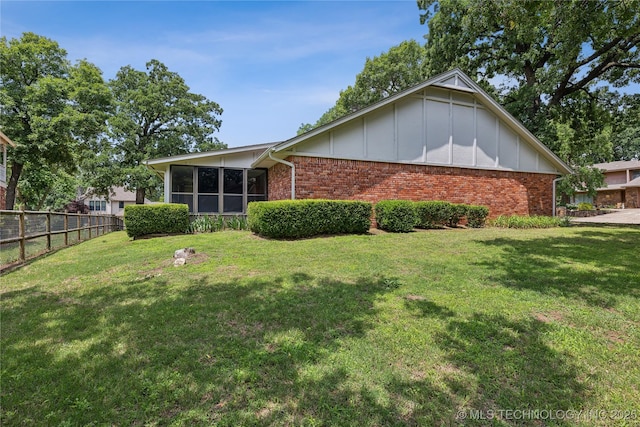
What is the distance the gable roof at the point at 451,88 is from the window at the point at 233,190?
1404 millimetres

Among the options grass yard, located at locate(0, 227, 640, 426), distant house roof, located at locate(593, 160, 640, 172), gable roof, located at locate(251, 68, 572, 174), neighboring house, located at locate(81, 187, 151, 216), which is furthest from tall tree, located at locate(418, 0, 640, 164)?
neighboring house, located at locate(81, 187, 151, 216)

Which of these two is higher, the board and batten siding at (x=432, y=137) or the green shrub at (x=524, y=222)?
the board and batten siding at (x=432, y=137)

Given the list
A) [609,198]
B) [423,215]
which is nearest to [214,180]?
[423,215]

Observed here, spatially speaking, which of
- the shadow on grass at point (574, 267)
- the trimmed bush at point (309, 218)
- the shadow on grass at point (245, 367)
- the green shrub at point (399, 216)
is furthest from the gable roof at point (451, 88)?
the shadow on grass at point (245, 367)

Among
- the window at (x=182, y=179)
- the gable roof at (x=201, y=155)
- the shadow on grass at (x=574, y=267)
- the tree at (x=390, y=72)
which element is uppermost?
the tree at (x=390, y=72)

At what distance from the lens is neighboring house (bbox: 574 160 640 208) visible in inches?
1188

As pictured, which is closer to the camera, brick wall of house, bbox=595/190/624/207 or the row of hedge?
the row of hedge

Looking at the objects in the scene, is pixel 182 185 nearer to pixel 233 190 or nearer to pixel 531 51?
pixel 233 190

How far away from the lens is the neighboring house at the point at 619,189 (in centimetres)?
3018

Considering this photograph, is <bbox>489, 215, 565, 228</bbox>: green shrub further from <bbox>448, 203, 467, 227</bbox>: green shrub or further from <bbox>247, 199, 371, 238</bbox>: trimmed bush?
<bbox>247, 199, 371, 238</bbox>: trimmed bush

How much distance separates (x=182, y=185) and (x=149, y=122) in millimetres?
14183

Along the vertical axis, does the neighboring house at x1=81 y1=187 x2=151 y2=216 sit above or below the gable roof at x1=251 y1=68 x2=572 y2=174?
below

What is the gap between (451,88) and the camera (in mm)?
12492

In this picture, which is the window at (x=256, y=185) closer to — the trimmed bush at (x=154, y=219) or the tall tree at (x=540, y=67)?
the trimmed bush at (x=154, y=219)
